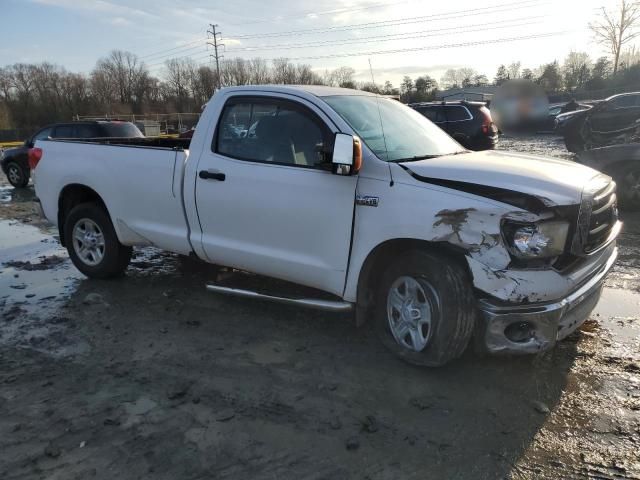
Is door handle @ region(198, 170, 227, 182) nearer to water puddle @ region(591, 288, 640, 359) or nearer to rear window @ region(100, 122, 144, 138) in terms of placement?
water puddle @ region(591, 288, 640, 359)

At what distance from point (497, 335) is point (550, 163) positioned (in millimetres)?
1498

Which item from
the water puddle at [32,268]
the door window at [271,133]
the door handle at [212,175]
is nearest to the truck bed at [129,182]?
the door handle at [212,175]

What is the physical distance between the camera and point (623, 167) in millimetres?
8352

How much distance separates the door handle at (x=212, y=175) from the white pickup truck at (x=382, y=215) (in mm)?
10

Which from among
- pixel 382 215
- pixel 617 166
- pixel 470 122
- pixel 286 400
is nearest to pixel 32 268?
pixel 286 400

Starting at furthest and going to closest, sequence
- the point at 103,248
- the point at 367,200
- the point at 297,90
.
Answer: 1. the point at 103,248
2. the point at 297,90
3. the point at 367,200

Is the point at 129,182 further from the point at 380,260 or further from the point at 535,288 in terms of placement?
the point at 535,288

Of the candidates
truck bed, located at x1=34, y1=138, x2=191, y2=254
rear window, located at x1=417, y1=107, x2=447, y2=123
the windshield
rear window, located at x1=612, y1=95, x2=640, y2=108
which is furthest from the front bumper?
rear window, located at x1=612, y1=95, x2=640, y2=108

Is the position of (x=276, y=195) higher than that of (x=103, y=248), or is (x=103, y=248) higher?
(x=276, y=195)

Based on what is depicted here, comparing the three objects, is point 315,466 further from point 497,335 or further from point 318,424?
point 497,335

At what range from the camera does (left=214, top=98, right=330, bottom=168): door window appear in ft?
13.3

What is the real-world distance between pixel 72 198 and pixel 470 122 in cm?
1043

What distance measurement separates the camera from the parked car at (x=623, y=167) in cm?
823

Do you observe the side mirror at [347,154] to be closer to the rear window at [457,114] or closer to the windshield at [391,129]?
the windshield at [391,129]
